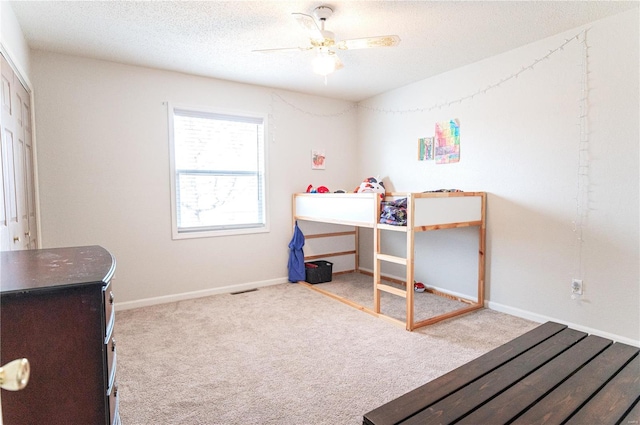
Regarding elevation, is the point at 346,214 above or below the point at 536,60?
below

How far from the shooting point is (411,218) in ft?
9.23

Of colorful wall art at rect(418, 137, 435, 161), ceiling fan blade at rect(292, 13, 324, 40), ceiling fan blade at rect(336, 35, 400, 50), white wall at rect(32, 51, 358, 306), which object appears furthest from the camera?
colorful wall art at rect(418, 137, 435, 161)

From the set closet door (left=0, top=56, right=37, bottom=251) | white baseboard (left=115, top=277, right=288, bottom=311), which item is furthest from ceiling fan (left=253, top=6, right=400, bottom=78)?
white baseboard (left=115, top=277, right=288, bottom=311)

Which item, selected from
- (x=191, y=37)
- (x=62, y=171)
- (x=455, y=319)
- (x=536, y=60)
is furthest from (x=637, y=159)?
(x=62, y=171)

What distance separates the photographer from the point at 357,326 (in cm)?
298

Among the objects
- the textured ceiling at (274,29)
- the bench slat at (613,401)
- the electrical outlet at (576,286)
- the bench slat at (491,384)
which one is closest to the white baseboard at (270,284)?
the electrical outlet at (576,286)

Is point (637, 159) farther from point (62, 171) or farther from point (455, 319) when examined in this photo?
point (62, 171)

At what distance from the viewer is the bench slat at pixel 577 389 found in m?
1.10

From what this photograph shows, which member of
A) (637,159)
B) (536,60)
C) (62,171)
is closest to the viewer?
(637,159)

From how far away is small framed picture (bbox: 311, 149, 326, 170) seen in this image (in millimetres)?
4621

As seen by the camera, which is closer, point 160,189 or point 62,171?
point 62,171

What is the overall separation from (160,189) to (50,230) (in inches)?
39.6

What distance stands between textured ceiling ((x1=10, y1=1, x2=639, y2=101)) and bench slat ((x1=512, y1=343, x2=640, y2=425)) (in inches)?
87.9

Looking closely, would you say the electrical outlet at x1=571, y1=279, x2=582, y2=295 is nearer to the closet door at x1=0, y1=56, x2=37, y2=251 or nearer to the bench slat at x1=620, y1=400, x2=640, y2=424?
the bench slat at x1=620, y1=400, x2=640, y2=424
